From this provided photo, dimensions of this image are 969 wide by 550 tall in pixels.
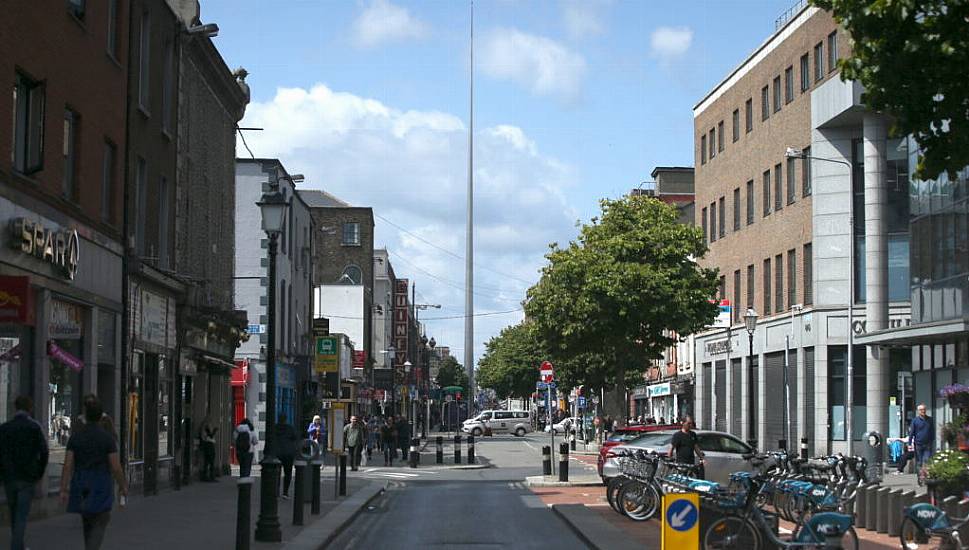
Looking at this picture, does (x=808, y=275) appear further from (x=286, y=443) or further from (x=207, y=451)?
(x=286, y=443)

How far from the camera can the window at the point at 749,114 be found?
58.6m

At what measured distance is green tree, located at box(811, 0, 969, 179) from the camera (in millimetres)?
14070

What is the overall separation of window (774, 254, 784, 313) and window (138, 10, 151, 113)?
1261 inches

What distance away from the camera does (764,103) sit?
187ft

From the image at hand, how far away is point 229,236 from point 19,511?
24973mm

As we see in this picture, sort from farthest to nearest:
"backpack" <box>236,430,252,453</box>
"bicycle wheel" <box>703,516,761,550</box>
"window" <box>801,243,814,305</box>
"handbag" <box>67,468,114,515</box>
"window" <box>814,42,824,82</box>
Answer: "window" <box>801,243,814,305</box> → "window" <box>814,42,824,82</box> → "backpack" <box>236,430,252,453</box> → "bicycle wheel" <box>703,516,761,550</box> → "handbag" <box>67,468,114,515</box>

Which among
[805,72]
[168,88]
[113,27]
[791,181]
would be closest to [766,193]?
[791,181]

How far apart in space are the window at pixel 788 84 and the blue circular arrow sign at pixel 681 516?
138 feet

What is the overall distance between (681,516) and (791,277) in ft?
136

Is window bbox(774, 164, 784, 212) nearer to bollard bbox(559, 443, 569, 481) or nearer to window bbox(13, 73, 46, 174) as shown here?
bollard bbox(559, 443, 569, 481)

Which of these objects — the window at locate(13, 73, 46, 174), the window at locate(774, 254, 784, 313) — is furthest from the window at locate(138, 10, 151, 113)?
the window at locate(774, 254, 784, 313)

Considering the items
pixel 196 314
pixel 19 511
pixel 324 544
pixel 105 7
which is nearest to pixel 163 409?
pixel 196 314

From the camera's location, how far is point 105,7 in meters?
25.0

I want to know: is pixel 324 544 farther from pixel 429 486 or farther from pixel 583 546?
pixel 429 486
